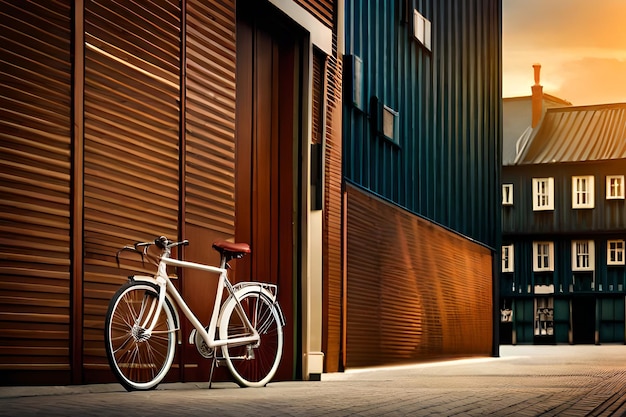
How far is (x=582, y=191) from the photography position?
167 feet

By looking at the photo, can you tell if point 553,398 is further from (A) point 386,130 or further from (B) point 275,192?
(A) point 386,130

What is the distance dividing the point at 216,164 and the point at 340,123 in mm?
4102

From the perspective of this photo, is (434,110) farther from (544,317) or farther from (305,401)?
(544,317)

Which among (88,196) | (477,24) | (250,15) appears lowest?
(88,196)

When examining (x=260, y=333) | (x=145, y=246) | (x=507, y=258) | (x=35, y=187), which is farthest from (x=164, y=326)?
(x=507, y=258)

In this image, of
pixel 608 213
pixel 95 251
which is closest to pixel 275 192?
pixel 95 251

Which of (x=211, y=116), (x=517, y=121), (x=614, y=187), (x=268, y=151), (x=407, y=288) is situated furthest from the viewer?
(x=517, y=121)

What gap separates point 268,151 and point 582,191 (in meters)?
42.1

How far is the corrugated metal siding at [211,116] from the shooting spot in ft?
29.5

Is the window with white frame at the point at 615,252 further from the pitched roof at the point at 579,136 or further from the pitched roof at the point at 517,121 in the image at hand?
the pitched roof at the point at 517,121

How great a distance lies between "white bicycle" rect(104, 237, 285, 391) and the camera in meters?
6.93

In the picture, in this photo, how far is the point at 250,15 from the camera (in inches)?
423

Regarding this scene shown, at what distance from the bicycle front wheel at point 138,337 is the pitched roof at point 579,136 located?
45448mm

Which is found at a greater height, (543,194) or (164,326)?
(543,194)
